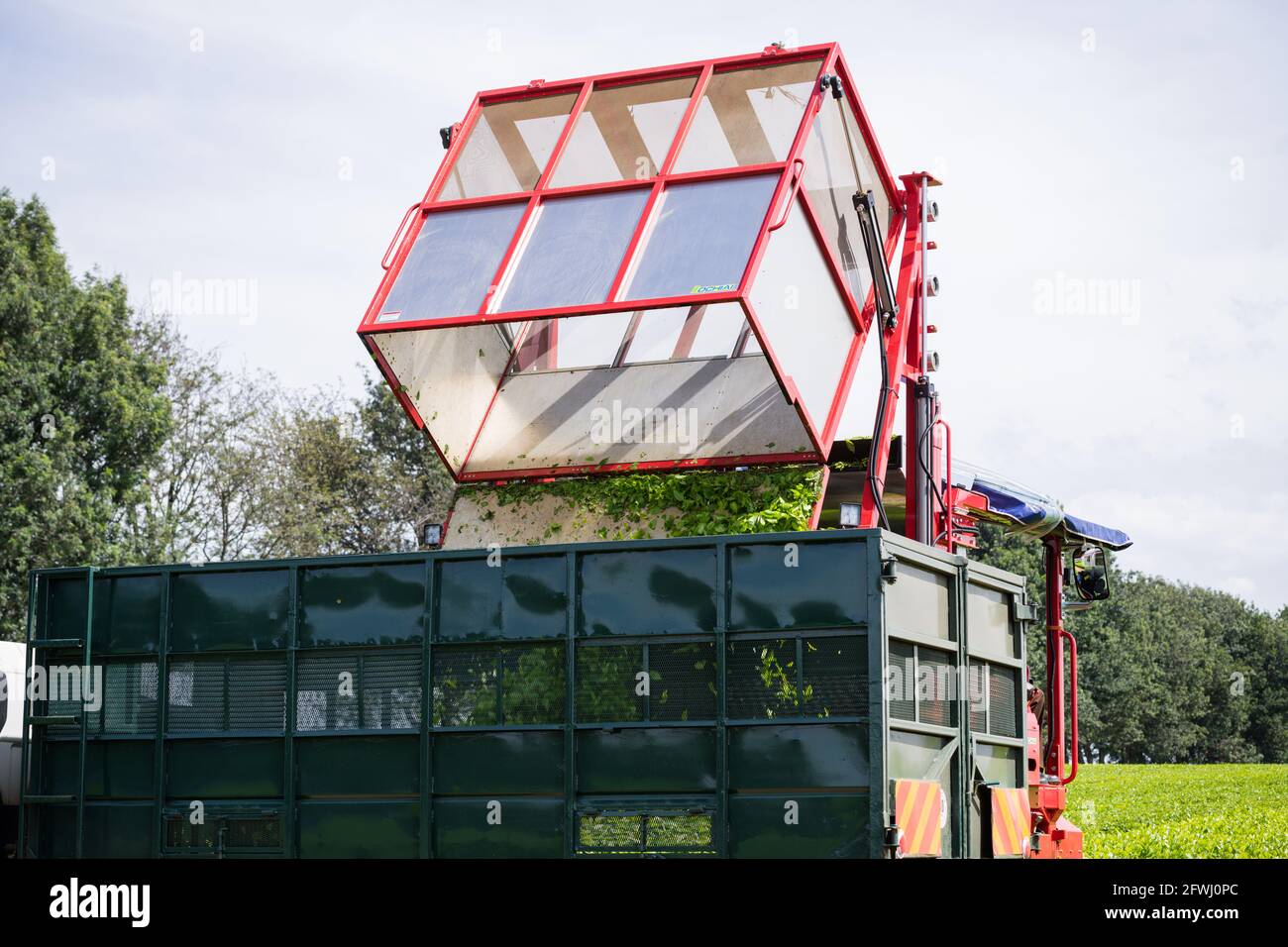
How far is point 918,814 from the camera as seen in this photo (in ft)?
20.4

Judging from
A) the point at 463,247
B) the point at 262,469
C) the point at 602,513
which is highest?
the point at 262,469

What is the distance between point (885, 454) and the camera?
26.8ft

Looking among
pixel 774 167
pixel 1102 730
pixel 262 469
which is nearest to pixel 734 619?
pixel 774 167

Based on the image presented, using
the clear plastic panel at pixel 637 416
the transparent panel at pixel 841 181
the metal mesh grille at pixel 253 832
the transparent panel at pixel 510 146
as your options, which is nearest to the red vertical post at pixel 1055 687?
the clear plastic panel at pixel 637 416

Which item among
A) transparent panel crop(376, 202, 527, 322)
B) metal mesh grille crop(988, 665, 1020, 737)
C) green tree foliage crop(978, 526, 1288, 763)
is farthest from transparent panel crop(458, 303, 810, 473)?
green tree foliage crop(978, 526, 1288, 763)

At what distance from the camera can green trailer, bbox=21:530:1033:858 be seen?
612cm

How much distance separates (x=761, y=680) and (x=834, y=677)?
1.03 feet

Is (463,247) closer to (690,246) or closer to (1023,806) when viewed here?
(690,246)

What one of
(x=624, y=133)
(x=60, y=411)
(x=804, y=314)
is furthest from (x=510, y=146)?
(x=60, y=411)

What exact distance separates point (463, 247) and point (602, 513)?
5.56ft

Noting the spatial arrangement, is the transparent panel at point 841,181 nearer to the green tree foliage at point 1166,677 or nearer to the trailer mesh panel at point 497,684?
the trailer mesh panel at point 497,684

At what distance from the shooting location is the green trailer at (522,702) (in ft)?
20.1
